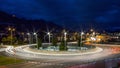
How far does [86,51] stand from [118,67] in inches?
962

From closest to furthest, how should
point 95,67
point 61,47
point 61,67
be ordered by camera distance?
1. point 95,67
2. point 61,67
3. point 61,47

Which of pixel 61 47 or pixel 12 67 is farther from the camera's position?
pixel 61 47

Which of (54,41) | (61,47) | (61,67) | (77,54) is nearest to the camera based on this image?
(61,67)

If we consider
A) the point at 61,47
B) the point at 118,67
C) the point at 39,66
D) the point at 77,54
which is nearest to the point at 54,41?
the point at 61,47

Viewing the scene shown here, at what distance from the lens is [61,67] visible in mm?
26766

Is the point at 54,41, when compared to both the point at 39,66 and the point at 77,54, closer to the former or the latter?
the point at 77,54

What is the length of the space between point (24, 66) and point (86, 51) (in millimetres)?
18980

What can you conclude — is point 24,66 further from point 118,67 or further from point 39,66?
point 118,67

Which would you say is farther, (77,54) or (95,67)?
(77,54)

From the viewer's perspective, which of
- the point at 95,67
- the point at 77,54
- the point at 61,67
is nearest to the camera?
the point at 95,67

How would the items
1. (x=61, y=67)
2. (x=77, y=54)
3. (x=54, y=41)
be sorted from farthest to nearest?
(x=54, y=41) < (x=77, y=54) < (x=61, y=67)

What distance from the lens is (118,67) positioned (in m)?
19.0

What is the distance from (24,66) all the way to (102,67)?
43.9 feet

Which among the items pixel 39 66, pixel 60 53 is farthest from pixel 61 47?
pixel 39 66
